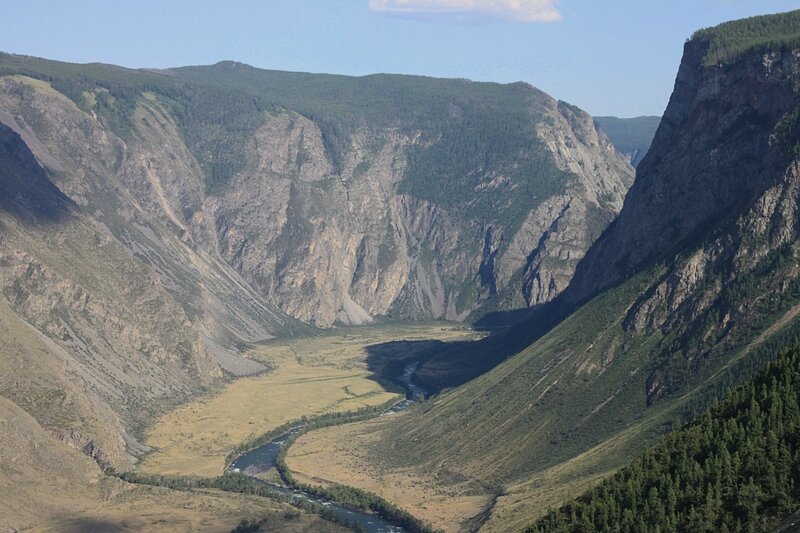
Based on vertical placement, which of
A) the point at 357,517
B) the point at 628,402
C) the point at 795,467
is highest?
the point at 795,467

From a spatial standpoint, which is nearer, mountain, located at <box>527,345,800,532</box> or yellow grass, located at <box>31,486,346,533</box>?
mountain, located at <box>527,345,800,532</box>

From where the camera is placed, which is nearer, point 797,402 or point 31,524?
point 797,402

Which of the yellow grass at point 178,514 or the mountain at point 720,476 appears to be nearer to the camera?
the mountain at point 720,476

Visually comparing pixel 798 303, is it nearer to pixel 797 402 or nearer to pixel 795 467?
Answer: pixel 797 402

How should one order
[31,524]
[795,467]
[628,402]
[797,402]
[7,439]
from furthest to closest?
[628,402]
[7,439]
[31,524]
[797,402]
[795,467]

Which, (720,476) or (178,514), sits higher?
(720,476)

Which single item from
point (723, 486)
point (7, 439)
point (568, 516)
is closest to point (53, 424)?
point (7, 439)

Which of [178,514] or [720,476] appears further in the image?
[178,514]

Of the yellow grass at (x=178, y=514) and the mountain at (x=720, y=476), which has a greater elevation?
the mountain at (x=720, y=476)

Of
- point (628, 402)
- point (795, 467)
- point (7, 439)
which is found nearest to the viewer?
point (795, 467)

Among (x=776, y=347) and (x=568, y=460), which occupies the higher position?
(x=776, y=347)

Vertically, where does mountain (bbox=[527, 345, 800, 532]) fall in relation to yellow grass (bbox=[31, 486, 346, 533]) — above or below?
above
